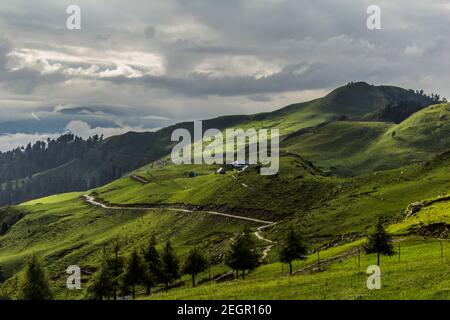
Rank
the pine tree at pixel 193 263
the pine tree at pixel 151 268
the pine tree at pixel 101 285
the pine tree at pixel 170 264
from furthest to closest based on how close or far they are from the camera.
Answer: the pine tree at pixel 170 264
the pine tree at pixel 193 263
the pine tree at pixel 151 268
the pine tree at pixel 101 285

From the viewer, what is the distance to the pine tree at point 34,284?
271 feet

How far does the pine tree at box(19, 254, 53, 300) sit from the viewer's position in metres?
82.7

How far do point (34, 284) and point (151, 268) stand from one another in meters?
26.9

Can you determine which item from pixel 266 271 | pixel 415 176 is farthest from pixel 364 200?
pixel 266 271

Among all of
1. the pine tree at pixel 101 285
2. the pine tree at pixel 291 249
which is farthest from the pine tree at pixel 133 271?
the pine tree at pixel 291 249

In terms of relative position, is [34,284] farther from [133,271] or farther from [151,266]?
[151,266]

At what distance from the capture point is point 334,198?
187125 millimetres

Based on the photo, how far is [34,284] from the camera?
8344 cm

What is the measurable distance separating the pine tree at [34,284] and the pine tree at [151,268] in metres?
19.5

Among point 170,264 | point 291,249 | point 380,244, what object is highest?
point 380,244

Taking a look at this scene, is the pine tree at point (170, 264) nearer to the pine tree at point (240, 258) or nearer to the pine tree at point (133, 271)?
the pine tree at point (133, 271)

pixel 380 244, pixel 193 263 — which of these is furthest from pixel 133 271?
pixel 380 244

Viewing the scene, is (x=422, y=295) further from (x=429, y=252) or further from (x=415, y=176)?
(x=415, y=176)

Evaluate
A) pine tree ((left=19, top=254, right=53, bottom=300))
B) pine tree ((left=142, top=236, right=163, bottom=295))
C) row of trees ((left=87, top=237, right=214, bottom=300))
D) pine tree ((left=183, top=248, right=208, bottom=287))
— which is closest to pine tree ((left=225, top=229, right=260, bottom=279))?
pine tree ((left=183, top=248, right=208, bottom=287))
